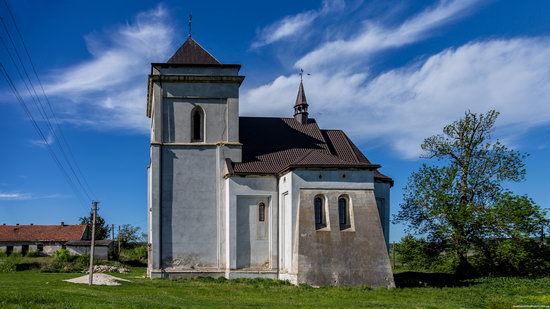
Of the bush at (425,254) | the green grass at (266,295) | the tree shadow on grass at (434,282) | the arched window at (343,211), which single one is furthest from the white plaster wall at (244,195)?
the bush at (425,254)

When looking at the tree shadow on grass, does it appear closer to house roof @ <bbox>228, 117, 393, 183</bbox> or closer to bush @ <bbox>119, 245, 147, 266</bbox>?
house roof @ <bbox>228, 117, 393, 183</bbox>

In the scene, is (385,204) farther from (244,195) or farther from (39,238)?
(39,238)

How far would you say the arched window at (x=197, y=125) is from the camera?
3414cm

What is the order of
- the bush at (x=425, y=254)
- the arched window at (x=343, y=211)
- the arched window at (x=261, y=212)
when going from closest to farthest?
the arched window at (x=343, y=211) → the arched window at (x=261, y=212) → the bush at (x=425, y=254)

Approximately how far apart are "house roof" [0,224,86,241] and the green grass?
4317cm

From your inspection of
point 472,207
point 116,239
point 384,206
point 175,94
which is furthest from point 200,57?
point 116,239

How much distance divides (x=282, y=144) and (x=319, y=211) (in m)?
6.62

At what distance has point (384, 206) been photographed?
1364 inches

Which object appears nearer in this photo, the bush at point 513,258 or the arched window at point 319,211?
the arched window at point 319,211

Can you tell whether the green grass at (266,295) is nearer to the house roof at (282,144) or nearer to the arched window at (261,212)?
the arched window at (261,212)

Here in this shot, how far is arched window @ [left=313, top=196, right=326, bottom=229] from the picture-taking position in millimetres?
29656

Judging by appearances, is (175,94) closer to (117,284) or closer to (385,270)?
(117,284)

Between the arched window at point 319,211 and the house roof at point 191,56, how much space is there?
1039 cm

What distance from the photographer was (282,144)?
3519 centimetres
